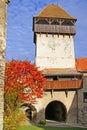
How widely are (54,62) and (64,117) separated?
765cm

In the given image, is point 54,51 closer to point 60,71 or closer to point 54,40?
point 54,40

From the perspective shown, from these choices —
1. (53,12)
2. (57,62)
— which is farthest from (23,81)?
(53,12)

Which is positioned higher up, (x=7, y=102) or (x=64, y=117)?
(x=7, y=102)

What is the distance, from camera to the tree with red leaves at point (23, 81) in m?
27.5

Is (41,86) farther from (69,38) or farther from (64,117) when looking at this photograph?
(69,38)

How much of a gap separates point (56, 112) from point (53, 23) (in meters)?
13.0

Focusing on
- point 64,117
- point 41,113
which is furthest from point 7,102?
point 64,117

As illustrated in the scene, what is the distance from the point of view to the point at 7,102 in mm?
24297

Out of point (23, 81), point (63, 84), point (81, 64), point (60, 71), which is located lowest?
point (63, 84)

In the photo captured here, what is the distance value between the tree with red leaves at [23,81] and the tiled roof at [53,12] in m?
12.0

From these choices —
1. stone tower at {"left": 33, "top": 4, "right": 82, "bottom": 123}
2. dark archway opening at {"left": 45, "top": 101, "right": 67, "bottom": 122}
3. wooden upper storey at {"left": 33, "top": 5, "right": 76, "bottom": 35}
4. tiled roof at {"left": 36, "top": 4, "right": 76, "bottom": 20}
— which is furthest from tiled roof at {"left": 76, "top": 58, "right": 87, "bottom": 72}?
tiled roof at {"left": 36, "top": 4, "right": 76, "bottom": 20}

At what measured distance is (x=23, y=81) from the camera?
30062mm

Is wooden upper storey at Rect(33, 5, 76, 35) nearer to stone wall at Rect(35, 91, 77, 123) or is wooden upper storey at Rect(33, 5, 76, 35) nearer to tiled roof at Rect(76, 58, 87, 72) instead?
tiled roof at Rect(76, 58, 87, 72)

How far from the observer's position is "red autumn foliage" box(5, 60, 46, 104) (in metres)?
28.3
